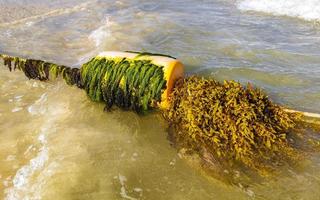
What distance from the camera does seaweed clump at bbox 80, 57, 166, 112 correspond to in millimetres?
4238

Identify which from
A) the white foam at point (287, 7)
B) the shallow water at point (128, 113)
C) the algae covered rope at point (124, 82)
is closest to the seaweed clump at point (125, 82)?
the algae covered rope at point (124, 82)

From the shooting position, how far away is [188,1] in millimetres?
10602

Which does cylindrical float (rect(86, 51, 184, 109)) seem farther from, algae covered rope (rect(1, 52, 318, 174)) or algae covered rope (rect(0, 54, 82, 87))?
algae covered rope (rect(0, 54, 82, 87))

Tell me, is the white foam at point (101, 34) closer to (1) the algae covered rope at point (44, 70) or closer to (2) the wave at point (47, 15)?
(2) the wave at point (47, 15)

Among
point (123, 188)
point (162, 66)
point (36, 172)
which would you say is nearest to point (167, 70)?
point (162, 66)

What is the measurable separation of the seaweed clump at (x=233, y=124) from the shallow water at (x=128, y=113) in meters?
0.24

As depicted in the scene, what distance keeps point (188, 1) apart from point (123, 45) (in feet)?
14.5

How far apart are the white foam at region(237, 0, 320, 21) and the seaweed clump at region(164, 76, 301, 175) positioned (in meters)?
5.94

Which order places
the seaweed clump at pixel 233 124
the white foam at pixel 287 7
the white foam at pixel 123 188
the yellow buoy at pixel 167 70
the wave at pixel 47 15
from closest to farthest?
1. the white foam at pixel 123 188
2. the seaweed clump at pixel 233 124
3. the yellow buoy at pixel 167 70
4. the wave at pixel 47 15
5. the white foam at pixel 287 7

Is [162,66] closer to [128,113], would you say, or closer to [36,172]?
[128,113]

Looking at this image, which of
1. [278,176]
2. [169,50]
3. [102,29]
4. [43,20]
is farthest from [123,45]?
[278,176]

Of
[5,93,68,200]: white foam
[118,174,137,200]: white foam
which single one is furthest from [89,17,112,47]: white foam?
[118,174,137,200]: white foam

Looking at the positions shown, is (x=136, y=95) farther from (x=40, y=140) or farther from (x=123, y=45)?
(x=123, y=45)

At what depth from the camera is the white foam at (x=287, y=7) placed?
9227 millimetres
